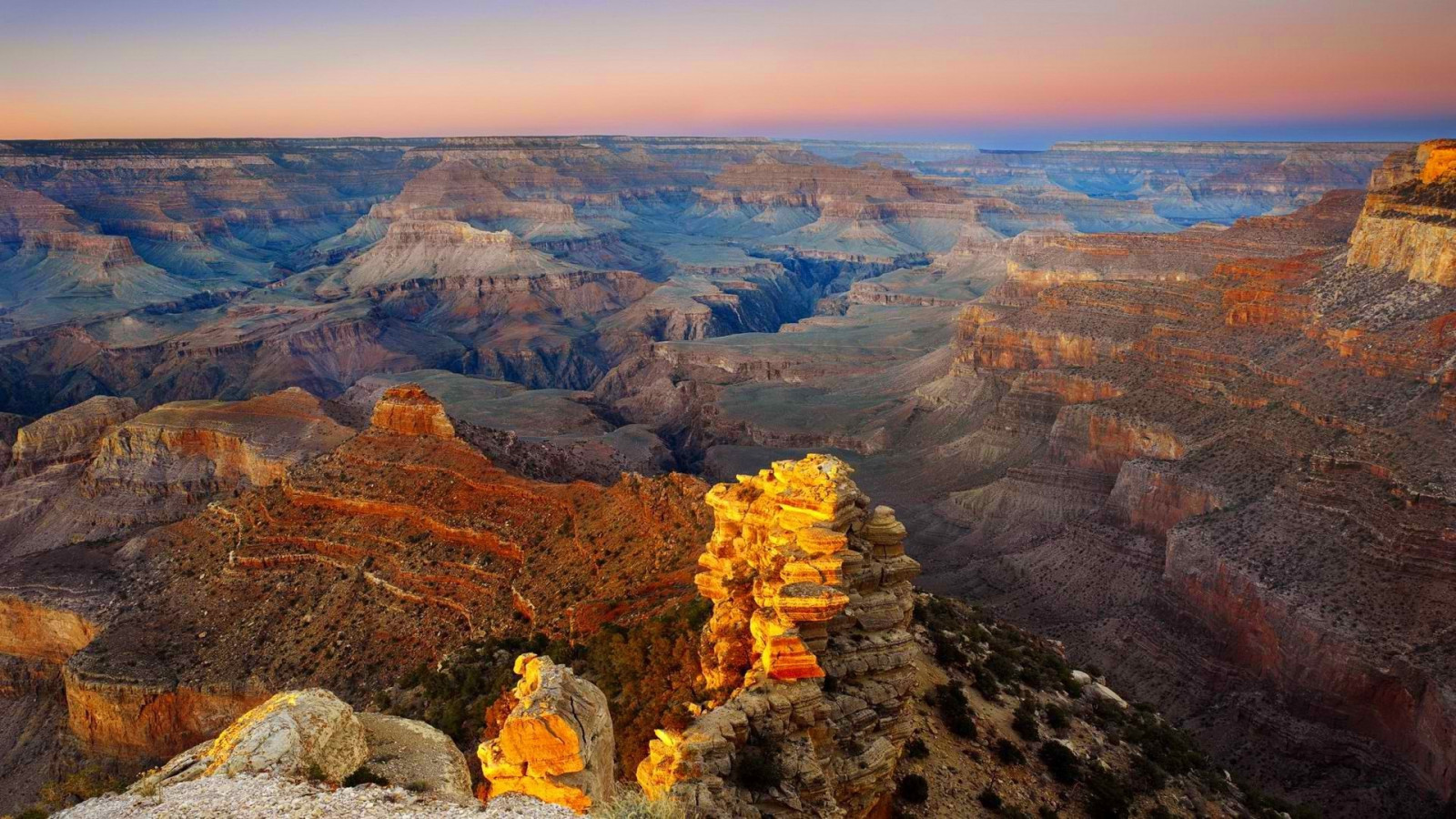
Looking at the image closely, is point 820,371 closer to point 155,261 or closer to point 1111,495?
point 1111,495

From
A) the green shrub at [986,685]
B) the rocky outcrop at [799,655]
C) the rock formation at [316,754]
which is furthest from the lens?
the green shrub at [986,685]

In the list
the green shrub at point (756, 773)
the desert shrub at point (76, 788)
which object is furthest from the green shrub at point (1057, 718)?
the desert shrub at point (76, 788)

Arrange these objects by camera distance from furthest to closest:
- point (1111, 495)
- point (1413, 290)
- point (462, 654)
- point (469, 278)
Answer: point (469, 278) < point (1111, 495) < point (1413, 290) < point (462, 654)

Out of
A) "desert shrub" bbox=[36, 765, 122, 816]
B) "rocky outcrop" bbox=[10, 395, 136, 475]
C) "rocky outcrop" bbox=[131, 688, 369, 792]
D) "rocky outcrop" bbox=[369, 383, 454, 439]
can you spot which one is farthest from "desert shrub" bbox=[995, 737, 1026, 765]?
"rocky outcrop" bbox=[10, 395, 136, 475]

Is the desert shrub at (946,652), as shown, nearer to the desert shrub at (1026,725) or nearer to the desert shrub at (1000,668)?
the desert shrub at (1000,668)

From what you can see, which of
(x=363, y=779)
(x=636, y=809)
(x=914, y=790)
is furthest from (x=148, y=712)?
(x=636, y=809)

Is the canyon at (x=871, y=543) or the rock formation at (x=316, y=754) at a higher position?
the rock formation at (x=316, y=754)

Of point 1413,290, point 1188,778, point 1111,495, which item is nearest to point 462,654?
point 1188,778
